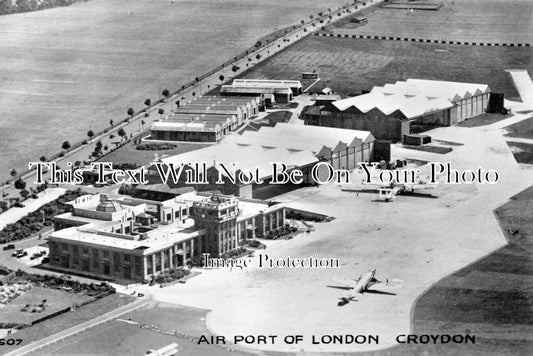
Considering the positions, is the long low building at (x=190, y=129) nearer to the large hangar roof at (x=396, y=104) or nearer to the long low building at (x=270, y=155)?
the long low building at (x=270, y=155)

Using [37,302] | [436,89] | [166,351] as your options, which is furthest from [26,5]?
[166,351]

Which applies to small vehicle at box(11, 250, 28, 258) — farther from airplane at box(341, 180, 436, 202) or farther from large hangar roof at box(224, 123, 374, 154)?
airplane at box(341, 180, 436, 202)

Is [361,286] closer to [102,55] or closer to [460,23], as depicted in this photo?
[102,55]

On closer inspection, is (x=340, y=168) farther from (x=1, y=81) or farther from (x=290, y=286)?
(x=1, y=81)

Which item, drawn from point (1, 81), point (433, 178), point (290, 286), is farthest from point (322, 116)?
point (290, 286)

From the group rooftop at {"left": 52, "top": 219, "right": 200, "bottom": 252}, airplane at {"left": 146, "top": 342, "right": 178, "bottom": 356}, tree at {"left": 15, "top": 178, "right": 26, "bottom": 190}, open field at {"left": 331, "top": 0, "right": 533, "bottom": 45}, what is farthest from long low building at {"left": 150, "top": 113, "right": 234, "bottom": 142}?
airplane at {"left": 146, "top": 342, "right": 178, "bottom": 356}
